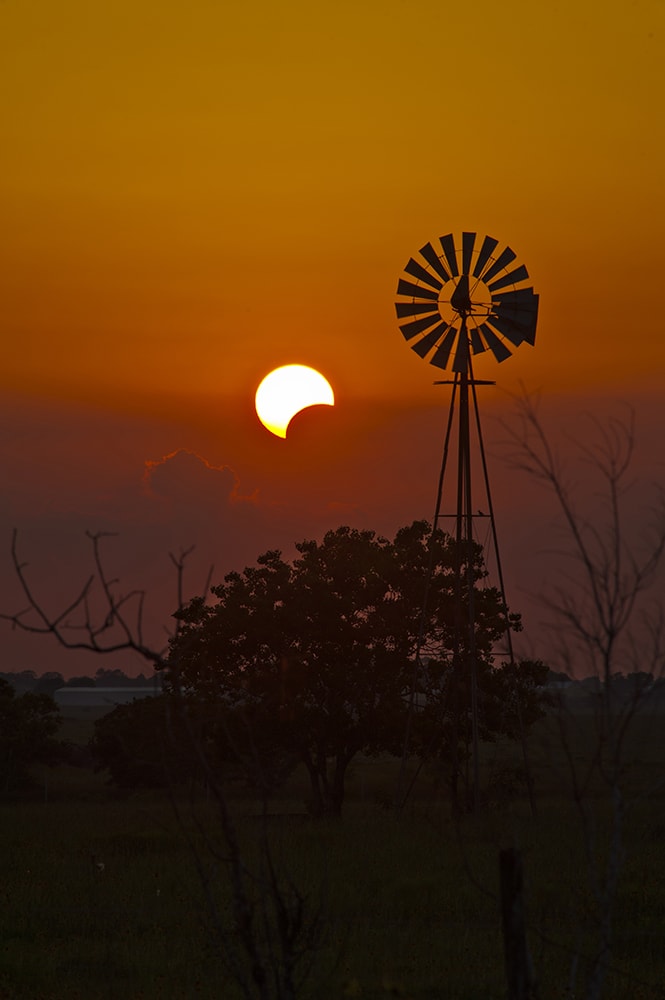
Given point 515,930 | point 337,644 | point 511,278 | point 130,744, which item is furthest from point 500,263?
point 130,744

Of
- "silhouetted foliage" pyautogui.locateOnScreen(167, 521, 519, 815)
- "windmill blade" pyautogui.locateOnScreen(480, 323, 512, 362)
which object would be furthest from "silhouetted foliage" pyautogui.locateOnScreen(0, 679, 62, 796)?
"windmill blade" pyautogui.locateOnScreen(480, 323, 512, 362)

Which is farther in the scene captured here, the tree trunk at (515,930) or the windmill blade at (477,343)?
the windmill blade at (477,343)

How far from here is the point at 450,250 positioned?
1328 inches

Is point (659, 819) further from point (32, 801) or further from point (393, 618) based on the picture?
point (32, 801)

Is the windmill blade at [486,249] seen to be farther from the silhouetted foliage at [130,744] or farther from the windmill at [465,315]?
the silhouetted foliage at [130,744]

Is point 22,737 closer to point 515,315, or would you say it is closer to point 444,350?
point 444,350

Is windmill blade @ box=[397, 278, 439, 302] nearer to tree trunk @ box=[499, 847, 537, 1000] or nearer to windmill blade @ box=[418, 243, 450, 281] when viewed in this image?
windmill blade @ box=[418, 243, 450, 281]

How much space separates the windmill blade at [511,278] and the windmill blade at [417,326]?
71.6 inches

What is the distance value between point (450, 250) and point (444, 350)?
2.85 meters

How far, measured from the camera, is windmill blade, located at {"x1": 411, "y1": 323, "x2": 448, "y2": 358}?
33969mm

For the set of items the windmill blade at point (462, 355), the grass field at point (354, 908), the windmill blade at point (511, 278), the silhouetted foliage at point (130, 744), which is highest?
the windmill blade at point (511, 278)

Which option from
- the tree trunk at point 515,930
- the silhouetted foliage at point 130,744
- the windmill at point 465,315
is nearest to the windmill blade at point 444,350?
the windmill at point 465,315

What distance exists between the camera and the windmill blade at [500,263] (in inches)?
1325

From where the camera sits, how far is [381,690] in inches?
1628
